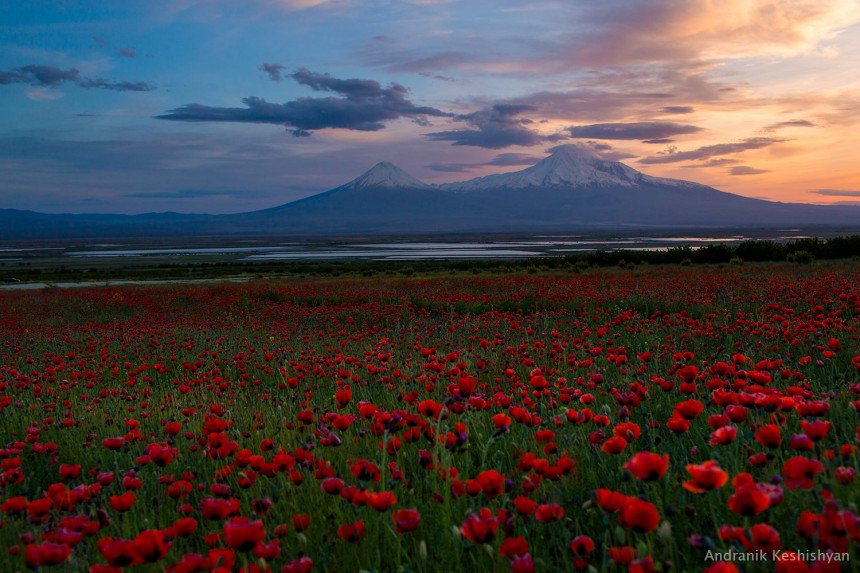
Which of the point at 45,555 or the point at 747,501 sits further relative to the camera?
the point at 45,555

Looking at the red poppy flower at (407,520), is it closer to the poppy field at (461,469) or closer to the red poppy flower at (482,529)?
the poppy field at (461,469)

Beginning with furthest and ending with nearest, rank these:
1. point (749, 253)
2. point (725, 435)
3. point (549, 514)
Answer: point (749, 253), point (725, 435), point (549, 514)

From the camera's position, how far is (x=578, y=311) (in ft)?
41.1

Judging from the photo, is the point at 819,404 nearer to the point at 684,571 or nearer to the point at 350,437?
the point at 684,571

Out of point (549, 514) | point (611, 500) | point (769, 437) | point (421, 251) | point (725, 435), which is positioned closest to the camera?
point (611, 500)

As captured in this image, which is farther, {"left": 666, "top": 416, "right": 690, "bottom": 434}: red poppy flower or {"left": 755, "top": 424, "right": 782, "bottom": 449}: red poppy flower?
Result: {"left": 666, "top": 416, "right": 690, "bottom": 434}: red poppy flower

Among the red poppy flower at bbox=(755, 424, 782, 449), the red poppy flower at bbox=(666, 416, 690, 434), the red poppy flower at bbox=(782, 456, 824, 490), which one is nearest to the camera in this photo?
the red poppy flower at bbox=(782, 456, 824, 490)

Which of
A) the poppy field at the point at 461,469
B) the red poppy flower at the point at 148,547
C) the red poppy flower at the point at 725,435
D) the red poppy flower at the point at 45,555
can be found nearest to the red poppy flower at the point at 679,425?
the poppy field at the point at 461,469

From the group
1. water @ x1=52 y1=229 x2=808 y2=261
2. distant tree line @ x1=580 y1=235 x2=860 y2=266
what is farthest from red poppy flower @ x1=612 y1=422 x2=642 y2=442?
water @ x1=52 y1=229 x2=808 y2=261

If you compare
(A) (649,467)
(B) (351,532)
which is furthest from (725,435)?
(B) (351,532)

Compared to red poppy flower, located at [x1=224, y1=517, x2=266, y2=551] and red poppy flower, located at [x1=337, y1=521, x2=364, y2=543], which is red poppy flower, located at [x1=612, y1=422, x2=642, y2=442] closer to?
red poppy flower, located at [x1=337, y1=521, x2=364, y2=543]

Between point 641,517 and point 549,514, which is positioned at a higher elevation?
point 641,517

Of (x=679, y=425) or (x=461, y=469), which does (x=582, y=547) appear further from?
(x=461, y=469)

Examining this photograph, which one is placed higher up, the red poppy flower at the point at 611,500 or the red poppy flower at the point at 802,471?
the red poppy flower at the point at 802,471
